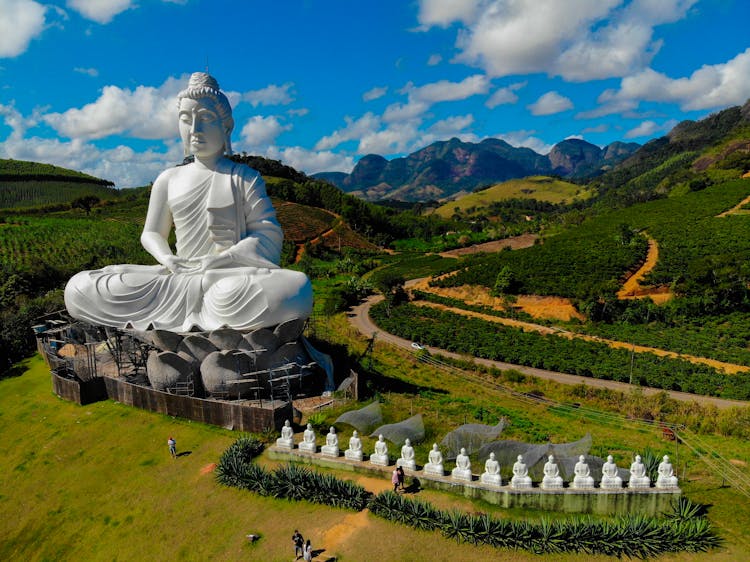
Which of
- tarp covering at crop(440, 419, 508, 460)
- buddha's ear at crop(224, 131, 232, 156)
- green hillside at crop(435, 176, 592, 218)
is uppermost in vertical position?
green hillside at crop(435, 176, 592, 218)

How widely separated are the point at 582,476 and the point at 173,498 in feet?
25.7

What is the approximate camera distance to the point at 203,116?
1562 cm

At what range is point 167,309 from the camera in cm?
1507

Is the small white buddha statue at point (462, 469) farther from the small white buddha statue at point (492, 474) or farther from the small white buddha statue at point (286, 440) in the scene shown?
the small white buddha statue at point (286, 440)

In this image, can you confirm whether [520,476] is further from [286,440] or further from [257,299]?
[257,299]

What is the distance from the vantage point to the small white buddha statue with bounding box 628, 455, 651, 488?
362 inches

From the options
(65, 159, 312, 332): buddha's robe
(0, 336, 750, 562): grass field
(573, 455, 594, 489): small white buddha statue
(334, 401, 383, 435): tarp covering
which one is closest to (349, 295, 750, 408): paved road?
(0, 336, 750, 562): grass field

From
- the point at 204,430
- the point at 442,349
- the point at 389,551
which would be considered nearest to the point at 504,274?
the point at 442,349

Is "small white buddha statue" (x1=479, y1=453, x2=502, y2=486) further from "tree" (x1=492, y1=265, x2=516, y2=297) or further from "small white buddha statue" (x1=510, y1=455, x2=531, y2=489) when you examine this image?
"tree" (x1=492, y1=265, x2=516, y2=297)

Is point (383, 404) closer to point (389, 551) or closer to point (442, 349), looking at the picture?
point (389, 551)

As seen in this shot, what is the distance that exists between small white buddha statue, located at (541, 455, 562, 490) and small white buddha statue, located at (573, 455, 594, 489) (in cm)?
30

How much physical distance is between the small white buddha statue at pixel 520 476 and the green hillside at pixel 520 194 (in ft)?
374

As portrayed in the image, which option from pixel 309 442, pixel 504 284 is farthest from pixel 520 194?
pixel 309 442

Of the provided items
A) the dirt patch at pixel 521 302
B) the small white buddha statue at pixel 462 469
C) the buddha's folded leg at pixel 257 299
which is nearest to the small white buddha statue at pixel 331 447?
the small white buddha statue at pixel 462 469
